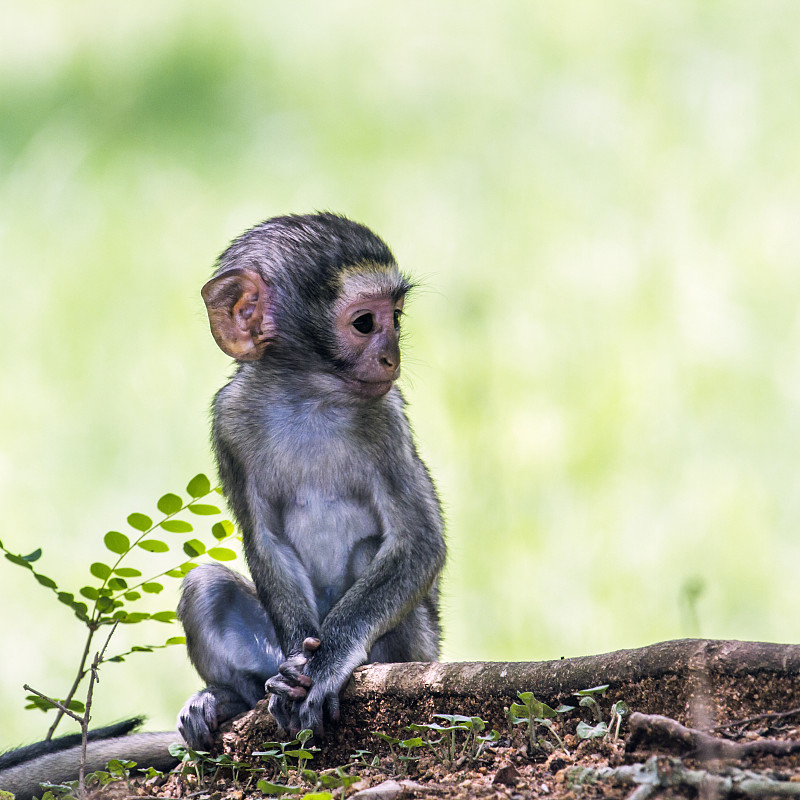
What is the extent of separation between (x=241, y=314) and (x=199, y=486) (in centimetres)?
155

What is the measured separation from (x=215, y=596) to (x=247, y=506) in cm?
51

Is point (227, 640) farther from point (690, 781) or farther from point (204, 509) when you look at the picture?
point (690, 781)

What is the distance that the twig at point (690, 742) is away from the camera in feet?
10.5

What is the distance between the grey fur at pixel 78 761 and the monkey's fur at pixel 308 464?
27 mm

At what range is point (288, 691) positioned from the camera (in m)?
4.97

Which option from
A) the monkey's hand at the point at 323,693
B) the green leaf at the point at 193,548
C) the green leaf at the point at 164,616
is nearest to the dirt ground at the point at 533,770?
the monkey's hand at the point at 323,693

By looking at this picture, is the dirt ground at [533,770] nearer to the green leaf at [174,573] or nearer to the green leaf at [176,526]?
the green leaf at [174,573]

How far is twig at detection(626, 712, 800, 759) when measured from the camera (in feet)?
10.5

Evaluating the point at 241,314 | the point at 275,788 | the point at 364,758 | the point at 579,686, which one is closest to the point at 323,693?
the point at 364,758

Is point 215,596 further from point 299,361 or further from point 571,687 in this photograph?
point 571,687

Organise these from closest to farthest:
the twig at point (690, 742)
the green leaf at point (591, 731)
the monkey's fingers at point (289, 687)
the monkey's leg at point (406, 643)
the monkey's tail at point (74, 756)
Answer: the twig at point (690, 742) < the green leaf at point (591, 731) < the monkey's fingers at point (289, 687) < the monkey's tail at point (74, 756) < the monkey's leg at point (406, 643)

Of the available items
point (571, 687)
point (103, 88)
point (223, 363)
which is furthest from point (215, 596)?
point (103, 88)

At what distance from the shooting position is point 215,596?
5.89 meters

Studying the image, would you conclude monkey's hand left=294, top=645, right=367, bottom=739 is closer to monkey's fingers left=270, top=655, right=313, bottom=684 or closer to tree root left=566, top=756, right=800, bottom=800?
monkey's fingers left=270, top=655, right=313, bottom=684
